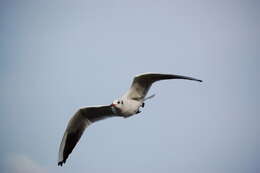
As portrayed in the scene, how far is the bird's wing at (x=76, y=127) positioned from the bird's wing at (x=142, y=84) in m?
0.73

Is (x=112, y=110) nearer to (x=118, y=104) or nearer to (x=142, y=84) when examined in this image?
(x=118, y=104)

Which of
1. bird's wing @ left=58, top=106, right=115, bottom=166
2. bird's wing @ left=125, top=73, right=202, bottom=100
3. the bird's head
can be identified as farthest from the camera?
bird's wing @ left=58, top=106, right=115, bottom=166

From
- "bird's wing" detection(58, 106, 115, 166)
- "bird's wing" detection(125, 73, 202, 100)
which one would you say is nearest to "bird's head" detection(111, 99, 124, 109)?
"bird's wing" detection(125, 73, 202, 100)

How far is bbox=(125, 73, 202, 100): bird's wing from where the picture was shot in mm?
6829

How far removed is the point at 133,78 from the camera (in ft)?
22.6

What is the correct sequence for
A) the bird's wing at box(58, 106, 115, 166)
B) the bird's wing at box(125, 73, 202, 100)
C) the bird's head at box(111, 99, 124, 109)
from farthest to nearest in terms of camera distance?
the bird's wing at box(58, 106, 115, 166) → the bird's head at box(111, 99, 124, 109) → the bird's wing at box(125, 73, 202, 100)

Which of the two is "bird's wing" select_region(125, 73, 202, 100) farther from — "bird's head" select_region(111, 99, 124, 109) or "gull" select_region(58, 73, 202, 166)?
"bird's head" select_region(111, 99, 124, 109)

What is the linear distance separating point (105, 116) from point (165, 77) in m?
1.31

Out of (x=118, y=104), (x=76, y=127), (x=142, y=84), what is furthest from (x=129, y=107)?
(x=76, y=127)

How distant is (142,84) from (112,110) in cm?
66

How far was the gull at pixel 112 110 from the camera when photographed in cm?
691

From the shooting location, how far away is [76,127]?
7781 mm

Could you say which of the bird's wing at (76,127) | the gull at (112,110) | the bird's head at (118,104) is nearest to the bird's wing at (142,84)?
the gull at (112,110)

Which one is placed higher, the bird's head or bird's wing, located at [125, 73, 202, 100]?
bird's wing, located at [125, 73, 202, 100]
